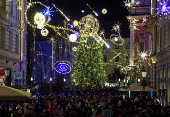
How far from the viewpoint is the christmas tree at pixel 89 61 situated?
6044 centimetres

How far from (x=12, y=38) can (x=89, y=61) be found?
26.3 meters

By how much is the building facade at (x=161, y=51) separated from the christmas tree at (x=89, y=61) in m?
20.6

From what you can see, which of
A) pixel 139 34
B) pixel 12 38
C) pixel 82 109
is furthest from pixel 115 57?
pixel 82 109

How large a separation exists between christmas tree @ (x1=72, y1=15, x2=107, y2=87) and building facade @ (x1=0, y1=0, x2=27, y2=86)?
20.4m

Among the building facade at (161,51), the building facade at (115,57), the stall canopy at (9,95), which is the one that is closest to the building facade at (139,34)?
the building facade at (161,51)

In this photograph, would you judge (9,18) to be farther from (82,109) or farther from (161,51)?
(82,109)

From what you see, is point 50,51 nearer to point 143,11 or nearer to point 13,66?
point 143,11

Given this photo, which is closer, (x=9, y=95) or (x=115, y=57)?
(x=9, y=95)

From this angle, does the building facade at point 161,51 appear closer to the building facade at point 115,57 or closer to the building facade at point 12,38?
the building facade at point 12,38

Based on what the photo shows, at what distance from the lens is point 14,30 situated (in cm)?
3650

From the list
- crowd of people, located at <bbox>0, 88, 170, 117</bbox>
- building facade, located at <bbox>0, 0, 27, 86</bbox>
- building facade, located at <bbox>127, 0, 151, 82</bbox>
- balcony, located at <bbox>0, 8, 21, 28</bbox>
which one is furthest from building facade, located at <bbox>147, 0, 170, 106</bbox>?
balcony, located at <bbox>0, 8, 21, 28</bbox>

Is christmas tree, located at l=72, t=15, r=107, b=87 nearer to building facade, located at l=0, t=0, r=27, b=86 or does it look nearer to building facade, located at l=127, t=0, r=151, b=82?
building facade, located at l=127, t=0, r=151, b=82

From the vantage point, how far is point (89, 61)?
200 feet

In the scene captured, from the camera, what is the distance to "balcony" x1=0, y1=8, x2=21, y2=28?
31.9 metres
